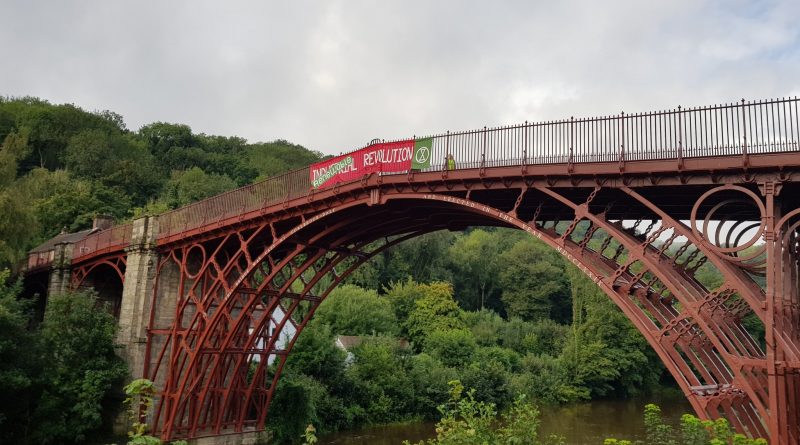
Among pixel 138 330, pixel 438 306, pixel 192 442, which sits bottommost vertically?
pixel 192 442

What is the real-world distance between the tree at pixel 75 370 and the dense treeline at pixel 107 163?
6579mm

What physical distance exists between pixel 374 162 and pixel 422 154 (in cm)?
183

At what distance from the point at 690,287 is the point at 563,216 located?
4.30m

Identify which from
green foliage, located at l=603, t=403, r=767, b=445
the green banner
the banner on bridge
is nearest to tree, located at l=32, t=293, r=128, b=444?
the banner on bridge

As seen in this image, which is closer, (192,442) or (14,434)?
(14,434)

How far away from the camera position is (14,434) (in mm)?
21375

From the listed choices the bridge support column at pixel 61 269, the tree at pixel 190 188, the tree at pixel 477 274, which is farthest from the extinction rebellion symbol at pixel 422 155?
the tree at pixel 477 274

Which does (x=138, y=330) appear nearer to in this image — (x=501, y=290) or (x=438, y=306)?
(x=438, y=306)

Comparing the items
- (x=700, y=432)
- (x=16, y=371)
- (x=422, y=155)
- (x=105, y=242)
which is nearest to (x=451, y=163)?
(x=422, y=155)

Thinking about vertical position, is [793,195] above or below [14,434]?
above

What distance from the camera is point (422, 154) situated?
16797 mm

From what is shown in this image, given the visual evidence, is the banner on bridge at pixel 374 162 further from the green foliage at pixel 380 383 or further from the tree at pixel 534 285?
the tree at pixel 534 285

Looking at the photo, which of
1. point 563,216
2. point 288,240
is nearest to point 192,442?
point 288,240

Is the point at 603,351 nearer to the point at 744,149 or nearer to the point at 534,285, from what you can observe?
the point at 534,285
